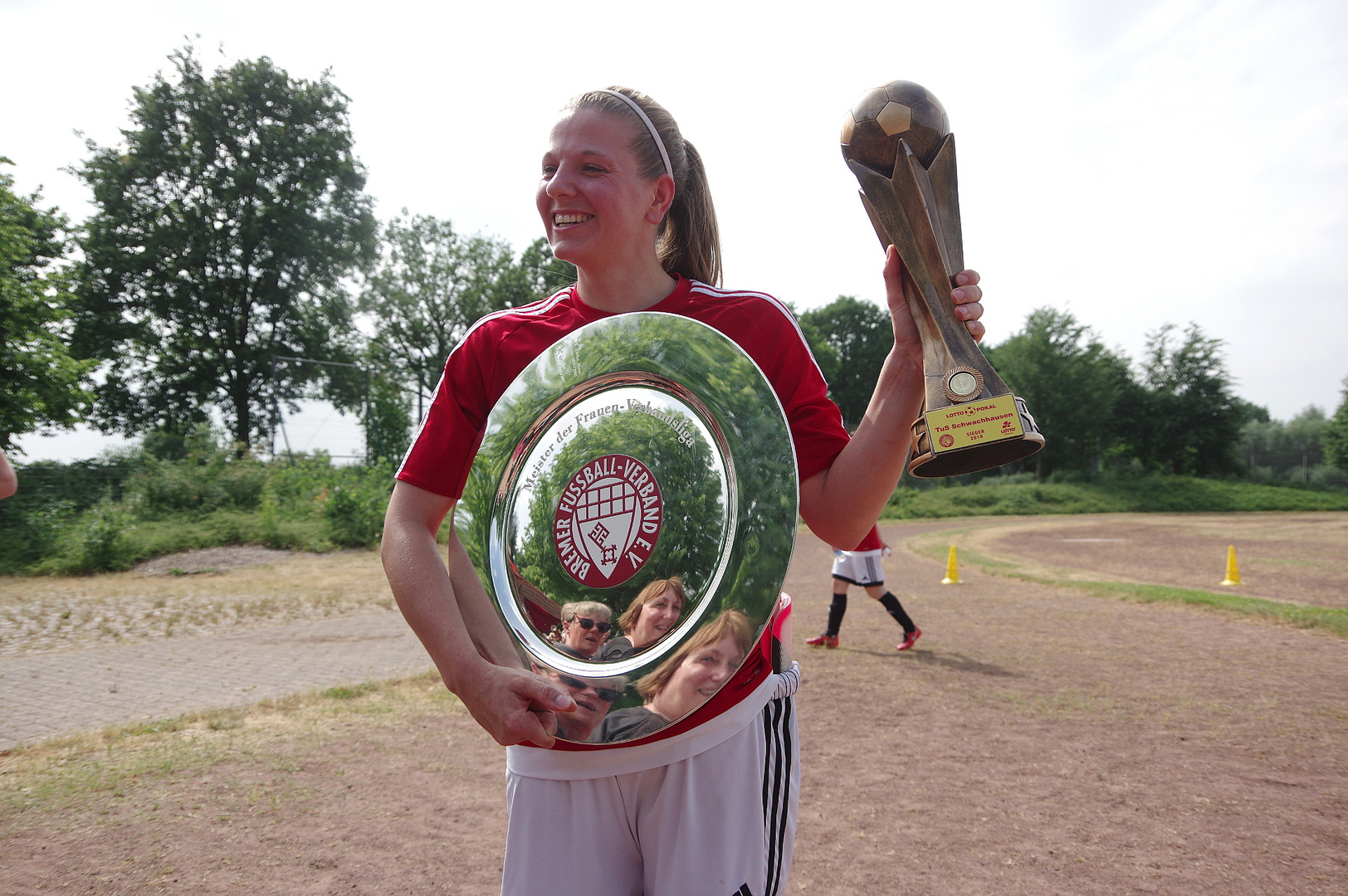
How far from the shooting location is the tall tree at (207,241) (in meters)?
32.7

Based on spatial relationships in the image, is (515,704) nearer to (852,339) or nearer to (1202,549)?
(1202,549)

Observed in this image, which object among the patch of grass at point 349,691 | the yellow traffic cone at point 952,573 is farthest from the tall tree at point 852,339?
the patch of grass at point 349,691

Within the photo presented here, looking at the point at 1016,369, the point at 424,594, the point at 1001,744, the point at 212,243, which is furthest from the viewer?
the point at 1016,369

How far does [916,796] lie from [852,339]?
62.4 meters

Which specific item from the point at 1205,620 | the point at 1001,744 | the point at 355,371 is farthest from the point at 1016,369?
the point at 1001,744

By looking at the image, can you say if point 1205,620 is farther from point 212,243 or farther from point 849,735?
point 212,243

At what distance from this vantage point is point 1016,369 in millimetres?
50562

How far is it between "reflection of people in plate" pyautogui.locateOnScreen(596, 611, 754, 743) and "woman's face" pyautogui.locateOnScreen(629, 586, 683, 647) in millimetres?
50

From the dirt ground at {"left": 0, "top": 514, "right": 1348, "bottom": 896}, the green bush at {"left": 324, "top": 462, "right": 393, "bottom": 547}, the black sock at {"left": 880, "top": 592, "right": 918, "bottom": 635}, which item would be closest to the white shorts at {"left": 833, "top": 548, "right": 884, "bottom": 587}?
the black sock at {"left": 880, "top": 592, "right": 918, "bottom": 635}

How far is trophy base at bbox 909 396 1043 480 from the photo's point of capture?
1297 mm

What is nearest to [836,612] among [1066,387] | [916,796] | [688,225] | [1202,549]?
[916,796]

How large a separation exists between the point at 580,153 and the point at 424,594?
84 centimetres

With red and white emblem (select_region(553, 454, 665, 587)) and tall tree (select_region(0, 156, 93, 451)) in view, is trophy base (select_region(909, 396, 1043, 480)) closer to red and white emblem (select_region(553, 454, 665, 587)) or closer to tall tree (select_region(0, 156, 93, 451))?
red and white emblem (select_region(553, 454, 665, 587))

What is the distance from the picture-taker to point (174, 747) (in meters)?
5.06
